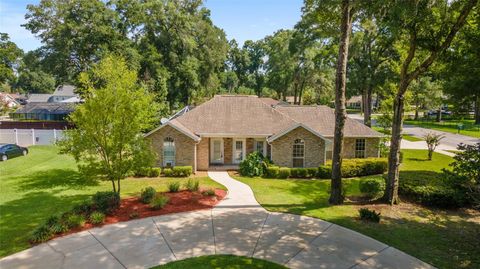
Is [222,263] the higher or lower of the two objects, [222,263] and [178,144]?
the lower

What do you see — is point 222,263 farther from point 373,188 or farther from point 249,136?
point 249,136

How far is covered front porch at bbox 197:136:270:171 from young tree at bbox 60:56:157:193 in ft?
32.2

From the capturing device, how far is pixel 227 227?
12484 mm

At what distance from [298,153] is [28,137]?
24661 mm

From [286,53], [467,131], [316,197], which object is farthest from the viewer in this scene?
[286,53]

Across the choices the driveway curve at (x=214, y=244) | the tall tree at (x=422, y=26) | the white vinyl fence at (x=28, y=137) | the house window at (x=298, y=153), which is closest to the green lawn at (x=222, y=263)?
the driveway curve at (x=214, y=244)

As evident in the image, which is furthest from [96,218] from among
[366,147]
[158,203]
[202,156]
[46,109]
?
[46,109]

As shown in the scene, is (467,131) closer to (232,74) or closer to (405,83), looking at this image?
(405,83)

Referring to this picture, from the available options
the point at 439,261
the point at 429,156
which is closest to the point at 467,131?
the point at 429,156

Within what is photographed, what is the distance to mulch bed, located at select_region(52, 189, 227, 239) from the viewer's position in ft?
43.5

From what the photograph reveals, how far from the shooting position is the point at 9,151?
24984 millimetres

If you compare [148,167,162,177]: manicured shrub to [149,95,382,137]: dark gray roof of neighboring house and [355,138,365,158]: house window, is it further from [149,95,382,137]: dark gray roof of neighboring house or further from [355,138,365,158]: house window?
[355,138,365,158]: house window

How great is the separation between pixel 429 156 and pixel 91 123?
2746cm

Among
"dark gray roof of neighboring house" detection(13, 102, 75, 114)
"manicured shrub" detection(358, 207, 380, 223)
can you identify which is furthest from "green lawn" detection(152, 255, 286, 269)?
"dark gray roof of neighboring house" detection(13, 102, 75, 114)
